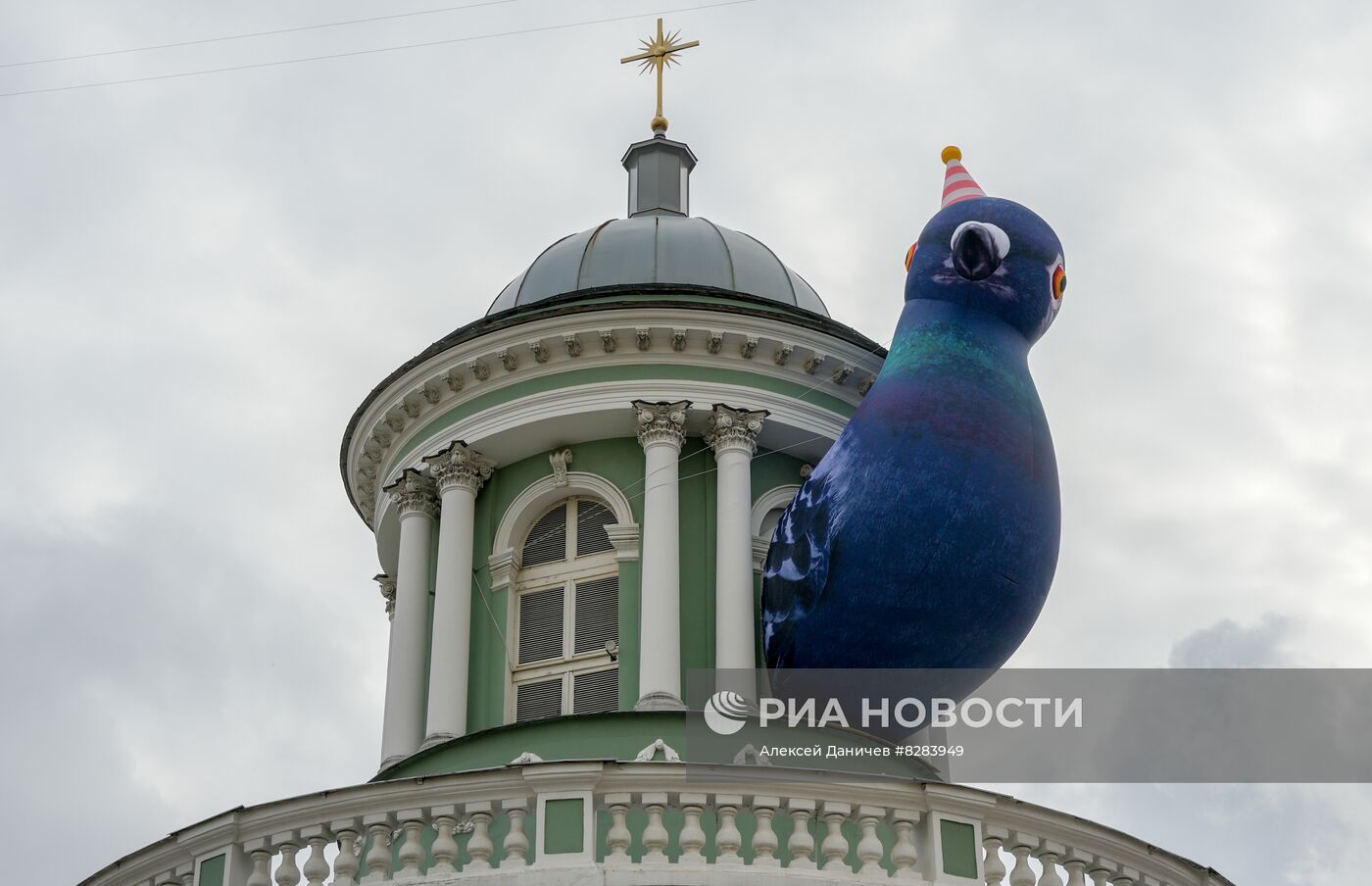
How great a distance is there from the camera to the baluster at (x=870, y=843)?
14.2 metres

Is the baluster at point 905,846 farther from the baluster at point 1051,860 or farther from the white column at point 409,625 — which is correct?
the white column at point 409,625

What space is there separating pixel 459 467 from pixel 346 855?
727 centimetres

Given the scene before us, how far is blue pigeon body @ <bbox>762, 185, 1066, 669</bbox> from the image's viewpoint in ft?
58.2

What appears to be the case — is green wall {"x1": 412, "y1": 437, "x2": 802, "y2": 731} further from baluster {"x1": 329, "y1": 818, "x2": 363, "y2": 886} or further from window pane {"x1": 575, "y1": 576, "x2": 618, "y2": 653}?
baluster {"x1": 329, "y1": 818, "x2": 363, "y2": 886}

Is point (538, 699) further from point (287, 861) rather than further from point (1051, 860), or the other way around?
point (1051, 860)

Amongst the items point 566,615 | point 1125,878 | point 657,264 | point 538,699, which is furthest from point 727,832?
point 657,264

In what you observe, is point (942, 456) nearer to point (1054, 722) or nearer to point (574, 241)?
point (1054, 722)

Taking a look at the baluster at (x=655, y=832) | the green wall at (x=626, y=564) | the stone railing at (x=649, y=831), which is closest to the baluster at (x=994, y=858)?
the stone railing at (x=649, y=831)

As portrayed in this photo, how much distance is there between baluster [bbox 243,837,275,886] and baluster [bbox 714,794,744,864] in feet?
10.9

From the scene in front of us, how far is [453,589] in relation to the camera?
67.9ft

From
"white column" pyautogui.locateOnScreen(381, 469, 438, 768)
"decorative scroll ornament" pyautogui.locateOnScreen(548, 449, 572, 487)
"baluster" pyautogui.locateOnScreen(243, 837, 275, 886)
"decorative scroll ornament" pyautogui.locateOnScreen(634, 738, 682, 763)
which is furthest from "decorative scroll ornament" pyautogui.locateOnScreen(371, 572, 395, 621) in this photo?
"baluster" pyautogui.locateOnScreen(243, 837, 275, 886)

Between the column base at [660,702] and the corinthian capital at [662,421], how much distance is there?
9.22 feet

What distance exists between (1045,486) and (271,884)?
24.7ft

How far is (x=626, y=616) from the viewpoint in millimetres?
20297
